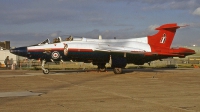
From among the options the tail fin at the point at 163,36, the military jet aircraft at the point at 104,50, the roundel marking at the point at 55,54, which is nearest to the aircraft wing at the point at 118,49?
the military jet aircraft at the point at 104,50

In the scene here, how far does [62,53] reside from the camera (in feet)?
87.6

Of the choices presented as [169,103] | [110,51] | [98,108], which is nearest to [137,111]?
[98,108]

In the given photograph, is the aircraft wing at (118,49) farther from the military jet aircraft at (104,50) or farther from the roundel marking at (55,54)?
the roundel marking at (55,54)

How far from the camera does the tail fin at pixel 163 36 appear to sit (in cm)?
3042

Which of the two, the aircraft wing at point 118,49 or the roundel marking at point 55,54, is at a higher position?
the aircraft wing at point 118,49

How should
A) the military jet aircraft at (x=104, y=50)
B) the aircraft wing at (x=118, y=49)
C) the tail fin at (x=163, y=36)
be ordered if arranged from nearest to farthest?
the military jet aircraft at (x=104, y=50) → the aircraft wing at (x=118, y=49) → the tail fin at (x=163, y=36)

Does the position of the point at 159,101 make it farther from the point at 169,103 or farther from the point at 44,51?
the point at 44,51

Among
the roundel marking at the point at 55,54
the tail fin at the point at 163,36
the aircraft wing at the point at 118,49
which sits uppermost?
the tail fin at the point at 163,36

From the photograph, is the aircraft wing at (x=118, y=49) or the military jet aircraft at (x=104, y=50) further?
the aircraft wing at (x=118, y=49)

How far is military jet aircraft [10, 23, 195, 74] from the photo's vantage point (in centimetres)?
2648

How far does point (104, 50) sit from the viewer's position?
26891 millimetres

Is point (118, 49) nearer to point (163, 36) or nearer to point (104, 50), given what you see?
point (104, 50)

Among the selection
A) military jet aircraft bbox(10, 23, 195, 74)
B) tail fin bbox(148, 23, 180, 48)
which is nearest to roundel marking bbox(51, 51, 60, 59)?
military jet aircraft bbox(10, 23, 195, 74)

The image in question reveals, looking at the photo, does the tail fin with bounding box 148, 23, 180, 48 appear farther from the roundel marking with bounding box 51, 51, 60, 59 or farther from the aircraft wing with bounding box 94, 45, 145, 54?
the roundel marking with bounding box 51, 51, 60, 59
